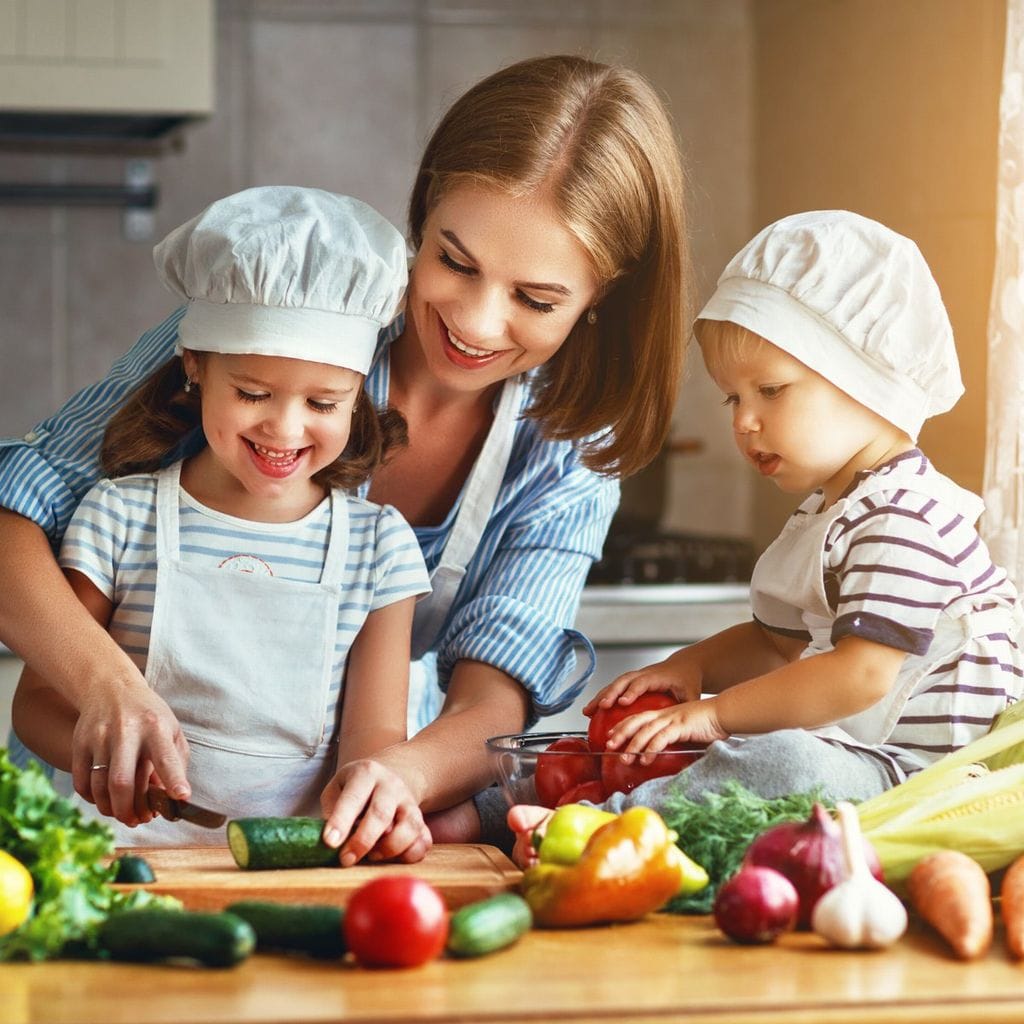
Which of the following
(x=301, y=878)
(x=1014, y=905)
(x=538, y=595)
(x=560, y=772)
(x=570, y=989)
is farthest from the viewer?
(x=538, y=595)

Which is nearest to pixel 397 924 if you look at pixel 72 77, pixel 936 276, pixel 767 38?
pixel 936 276

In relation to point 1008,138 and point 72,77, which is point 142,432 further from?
point 72,77

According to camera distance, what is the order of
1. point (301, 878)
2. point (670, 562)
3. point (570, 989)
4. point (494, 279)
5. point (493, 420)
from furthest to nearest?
point (670, 562) → point (493, 420) → point (494, 279) → point (301, 878) → point (570, 989)

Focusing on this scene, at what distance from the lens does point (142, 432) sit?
4.52 feet

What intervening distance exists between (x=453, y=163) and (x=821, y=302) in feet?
1.40

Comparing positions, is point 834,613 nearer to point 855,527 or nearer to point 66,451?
point 855,527

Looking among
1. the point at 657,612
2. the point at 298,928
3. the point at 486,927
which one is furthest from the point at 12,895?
the point at 657,612

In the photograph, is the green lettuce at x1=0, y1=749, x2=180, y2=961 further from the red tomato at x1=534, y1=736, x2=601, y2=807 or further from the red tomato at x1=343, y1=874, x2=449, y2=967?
the red tomato at x1=534, y1=736, x2=601, y2=807

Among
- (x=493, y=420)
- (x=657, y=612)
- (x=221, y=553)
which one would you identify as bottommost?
(x=657, y=612)

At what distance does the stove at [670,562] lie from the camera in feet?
8.32

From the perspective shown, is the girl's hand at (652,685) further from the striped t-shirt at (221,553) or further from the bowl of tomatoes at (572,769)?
the striped t-shirt at (221,553)

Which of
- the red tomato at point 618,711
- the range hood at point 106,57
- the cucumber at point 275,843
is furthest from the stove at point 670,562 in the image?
the cucumber at point 275,843

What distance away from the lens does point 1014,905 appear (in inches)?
33.7

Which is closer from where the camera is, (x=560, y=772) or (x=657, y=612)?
(x=560, y=772)
